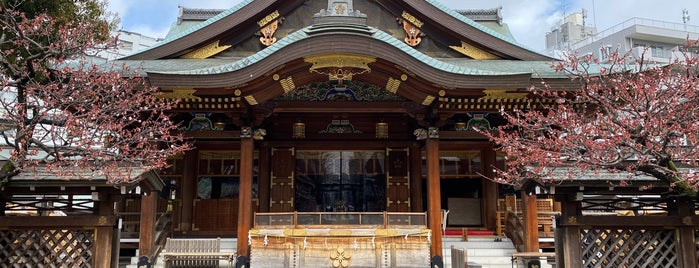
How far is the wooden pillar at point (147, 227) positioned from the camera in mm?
11320

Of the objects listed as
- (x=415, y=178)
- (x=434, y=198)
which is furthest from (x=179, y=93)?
(x=415, y=178)

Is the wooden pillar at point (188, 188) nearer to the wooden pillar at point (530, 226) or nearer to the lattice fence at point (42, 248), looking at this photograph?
the lattice fence at point (42, 248)

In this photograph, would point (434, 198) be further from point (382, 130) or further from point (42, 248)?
point (42, 248)

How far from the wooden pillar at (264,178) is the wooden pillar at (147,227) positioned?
286 cm

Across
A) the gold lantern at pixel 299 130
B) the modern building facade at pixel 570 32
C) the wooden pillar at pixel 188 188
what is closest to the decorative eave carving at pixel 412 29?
the gold lantern at pixel 299 130

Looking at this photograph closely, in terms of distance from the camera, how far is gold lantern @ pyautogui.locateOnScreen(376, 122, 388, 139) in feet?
46.2

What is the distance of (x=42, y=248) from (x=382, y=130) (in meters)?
8.47

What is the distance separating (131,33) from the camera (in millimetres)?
52281

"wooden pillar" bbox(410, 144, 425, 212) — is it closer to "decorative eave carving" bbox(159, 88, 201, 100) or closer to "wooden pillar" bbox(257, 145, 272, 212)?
"wooden pillar" bbox(257, 145, 272, 212)

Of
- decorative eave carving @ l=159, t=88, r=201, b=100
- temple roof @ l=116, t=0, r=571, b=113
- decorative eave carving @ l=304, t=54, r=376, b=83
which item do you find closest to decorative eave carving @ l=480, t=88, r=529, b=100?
temple roof @ l=116, t=0, r=571, b=113

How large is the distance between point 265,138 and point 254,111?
1.83 metres

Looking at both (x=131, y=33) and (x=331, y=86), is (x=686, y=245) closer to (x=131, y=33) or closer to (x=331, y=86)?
(x=331, y=86)

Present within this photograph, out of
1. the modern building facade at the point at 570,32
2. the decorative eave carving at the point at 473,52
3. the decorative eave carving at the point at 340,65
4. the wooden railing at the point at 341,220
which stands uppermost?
the modern building facade at the point at 570,32

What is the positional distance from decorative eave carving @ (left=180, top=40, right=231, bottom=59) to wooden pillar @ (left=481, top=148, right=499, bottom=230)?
7150 millimetres
